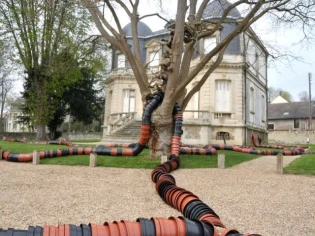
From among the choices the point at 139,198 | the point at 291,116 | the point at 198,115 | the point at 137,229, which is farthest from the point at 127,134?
the point at 291,116

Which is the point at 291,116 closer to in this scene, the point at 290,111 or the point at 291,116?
the point at 291,116

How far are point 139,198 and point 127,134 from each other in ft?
53.5

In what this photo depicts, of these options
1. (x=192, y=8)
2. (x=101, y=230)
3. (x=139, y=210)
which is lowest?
(x=139, y=210)

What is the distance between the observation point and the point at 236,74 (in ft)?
71.3

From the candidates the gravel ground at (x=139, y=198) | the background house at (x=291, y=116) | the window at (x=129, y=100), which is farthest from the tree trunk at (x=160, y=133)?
the background house at (x=291, y=116)

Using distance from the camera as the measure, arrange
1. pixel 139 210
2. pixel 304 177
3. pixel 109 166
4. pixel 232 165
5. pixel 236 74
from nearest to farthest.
→ 1. pixel 139 210
2. pixel 304 177
3. pixel 109 166
4. pixel 232 165
5. pixel 236 74

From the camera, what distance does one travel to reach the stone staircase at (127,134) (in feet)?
67.1

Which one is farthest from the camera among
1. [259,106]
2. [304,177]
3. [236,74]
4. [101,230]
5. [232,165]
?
[259,106]

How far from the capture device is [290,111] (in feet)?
160

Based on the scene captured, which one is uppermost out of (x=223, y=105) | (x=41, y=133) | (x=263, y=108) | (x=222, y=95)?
(x=222, y=95)

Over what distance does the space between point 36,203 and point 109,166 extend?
180 inches

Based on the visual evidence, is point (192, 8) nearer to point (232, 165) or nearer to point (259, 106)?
point (232, 165)

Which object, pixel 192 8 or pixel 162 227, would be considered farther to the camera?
pixel 192 8

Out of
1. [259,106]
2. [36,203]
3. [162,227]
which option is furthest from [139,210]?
[259,106]
